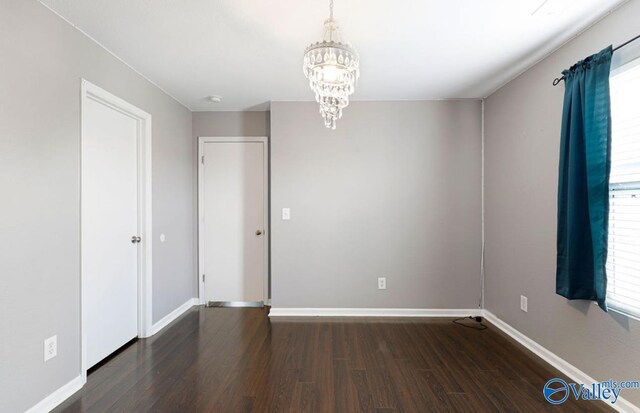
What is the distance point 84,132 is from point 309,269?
8.03ft

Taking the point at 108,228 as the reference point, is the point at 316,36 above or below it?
above

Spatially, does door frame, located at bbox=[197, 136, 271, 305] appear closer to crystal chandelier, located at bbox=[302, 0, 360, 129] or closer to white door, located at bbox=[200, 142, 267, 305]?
white door, located at bbox=[200, 142, 267, 305]

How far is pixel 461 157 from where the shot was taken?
3.45 meters

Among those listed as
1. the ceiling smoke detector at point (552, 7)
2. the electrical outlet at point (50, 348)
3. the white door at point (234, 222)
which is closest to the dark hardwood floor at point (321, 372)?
the electrical outlet at point (50, 348)

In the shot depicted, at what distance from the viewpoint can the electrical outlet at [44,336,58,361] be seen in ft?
5.97

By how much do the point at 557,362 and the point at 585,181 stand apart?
1.41m

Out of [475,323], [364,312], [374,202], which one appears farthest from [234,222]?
[475,323]

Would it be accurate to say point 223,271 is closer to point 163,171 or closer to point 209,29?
point 163,171

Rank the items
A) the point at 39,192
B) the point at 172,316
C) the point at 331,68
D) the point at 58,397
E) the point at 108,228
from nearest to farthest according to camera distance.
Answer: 1. the point at 331,68
2. the point at 39,192
3. the point at 58,397
4. the point at 108,228
5. the point at 172,316

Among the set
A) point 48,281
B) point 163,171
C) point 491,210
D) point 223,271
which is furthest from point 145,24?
point 491,210

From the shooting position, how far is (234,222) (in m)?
3.85

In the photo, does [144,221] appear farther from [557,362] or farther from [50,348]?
[557,362]

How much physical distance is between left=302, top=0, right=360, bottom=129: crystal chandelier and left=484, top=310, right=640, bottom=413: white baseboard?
98.1 inches

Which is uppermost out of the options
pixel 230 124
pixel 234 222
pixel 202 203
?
pixel 230 124
